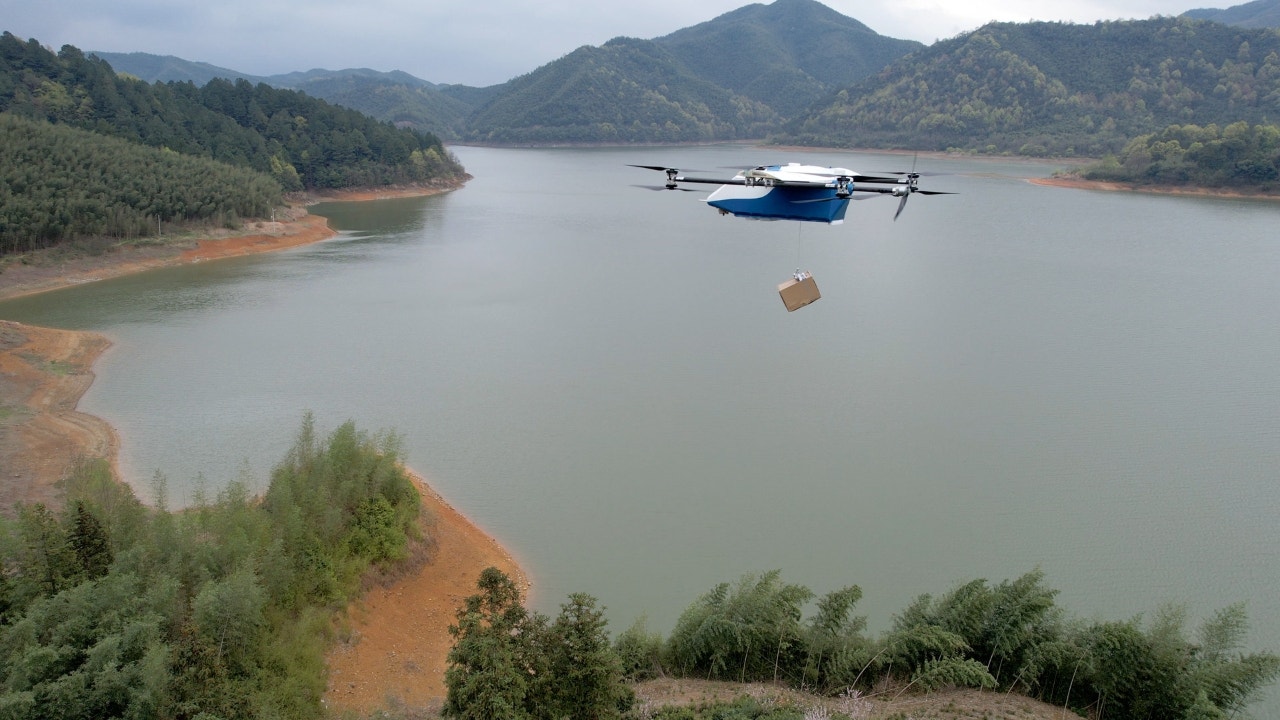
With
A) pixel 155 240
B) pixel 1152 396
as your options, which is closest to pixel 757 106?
pixel 155 240

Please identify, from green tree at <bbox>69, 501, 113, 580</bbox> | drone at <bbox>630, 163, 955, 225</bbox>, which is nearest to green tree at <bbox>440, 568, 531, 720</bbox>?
green tree at <bbox>69, 501, 113, 580</bbox>

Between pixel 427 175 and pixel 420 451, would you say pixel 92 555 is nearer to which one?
pixel 420 451

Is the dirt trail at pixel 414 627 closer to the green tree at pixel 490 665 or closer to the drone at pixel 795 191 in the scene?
the green tree at pixel 490 665

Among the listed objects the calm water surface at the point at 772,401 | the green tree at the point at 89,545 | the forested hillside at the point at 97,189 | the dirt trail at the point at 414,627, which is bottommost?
the dirt trail at the point at 414,627

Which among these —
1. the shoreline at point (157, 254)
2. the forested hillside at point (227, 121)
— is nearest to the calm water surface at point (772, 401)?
the shoreline at point (157, 254)

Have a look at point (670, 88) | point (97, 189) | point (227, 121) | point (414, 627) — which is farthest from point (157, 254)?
point (670, 88)

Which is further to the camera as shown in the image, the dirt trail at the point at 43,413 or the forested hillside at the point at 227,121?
the forested hillside at the point at 227,121
